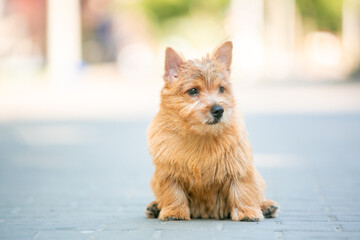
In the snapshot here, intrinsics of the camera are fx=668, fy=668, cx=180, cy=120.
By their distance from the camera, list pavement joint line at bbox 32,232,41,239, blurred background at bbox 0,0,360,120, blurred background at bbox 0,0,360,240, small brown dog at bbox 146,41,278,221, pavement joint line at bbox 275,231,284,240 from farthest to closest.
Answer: blurred background at bbox 0,0,360,120 → blurred background at bbox 0,0,360,240 → small brown dog at bbox 146,41,278,221 → pavement joint line at bbox 32,232,41,239 → pavement joint line at bbox 275,231,284,240

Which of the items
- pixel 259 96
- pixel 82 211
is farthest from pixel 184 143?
pixel 259 96

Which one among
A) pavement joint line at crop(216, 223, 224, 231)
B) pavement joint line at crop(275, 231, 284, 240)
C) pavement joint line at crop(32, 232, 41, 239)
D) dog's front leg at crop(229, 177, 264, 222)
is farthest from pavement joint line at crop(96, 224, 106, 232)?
pavement joint line at crop(275, 231, 284, 240)

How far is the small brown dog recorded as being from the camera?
5.37 m

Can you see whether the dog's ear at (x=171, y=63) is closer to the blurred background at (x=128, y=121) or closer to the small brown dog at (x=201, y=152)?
the small brown dog at (x=201, y=152)

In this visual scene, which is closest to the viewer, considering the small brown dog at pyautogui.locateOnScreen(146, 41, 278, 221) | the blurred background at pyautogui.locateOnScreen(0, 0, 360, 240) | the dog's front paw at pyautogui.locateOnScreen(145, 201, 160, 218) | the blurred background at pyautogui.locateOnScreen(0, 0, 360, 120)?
the small brown dog at pyautogui.locateOnScreen(146, 41, 278, 221)

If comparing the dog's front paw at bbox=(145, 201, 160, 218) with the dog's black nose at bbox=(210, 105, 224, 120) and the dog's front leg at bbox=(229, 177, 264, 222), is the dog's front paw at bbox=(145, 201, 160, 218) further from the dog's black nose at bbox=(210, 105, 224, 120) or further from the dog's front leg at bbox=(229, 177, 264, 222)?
the dog's black nose at bbox=(210, 105, 224, 120)

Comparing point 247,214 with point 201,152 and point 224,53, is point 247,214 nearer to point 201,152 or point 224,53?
point 201,152

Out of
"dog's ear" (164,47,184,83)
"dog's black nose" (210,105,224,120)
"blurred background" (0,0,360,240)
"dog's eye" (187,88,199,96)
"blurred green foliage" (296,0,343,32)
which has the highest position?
"blurred green foliage" (296,0,343,32)

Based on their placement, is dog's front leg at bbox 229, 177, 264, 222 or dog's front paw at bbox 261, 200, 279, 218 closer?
dog's front leg at bbox 229, 177, 264, 222

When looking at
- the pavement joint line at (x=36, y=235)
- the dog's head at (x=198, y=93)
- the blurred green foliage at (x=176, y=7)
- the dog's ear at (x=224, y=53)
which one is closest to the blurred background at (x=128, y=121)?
the pavement joint line at (x=36, y=235)

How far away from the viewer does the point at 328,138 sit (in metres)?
12.1

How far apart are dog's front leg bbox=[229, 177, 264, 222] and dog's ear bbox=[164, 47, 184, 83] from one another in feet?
3.32

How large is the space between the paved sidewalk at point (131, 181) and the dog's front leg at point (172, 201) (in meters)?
0.12

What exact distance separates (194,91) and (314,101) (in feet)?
48.9
